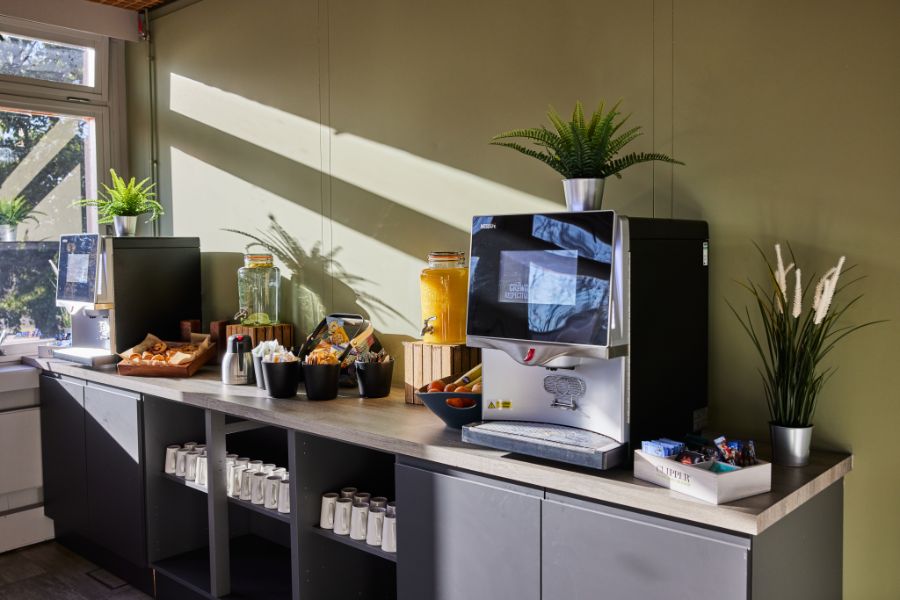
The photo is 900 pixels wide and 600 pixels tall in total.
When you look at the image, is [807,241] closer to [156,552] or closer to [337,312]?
[337,312]

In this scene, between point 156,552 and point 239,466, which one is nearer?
point 239,466

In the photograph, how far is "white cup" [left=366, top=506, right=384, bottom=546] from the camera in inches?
98.8

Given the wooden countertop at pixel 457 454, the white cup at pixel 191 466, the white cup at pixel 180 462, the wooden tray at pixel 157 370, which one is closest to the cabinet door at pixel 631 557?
the wooden countertop at pixel 457 454

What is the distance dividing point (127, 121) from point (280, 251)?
1.51 meters

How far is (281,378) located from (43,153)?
223 centimetres

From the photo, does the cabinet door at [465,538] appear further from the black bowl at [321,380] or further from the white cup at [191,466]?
the white cup at [191,466]

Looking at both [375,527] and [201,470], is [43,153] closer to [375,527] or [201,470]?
[201,470]

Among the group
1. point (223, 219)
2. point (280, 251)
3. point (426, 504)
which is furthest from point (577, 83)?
point (223, 219)

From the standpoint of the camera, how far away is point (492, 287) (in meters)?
2.14

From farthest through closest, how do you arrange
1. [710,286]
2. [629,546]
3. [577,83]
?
[577,83] → [710,286] → [629,546]

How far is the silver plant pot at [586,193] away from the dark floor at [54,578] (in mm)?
2540

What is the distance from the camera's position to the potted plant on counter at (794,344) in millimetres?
1948

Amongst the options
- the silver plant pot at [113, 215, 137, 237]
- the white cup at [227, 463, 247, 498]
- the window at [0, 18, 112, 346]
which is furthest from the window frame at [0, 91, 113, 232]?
the white cup at [227, 463, 247, 498]

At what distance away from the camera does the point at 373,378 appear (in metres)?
2.86
